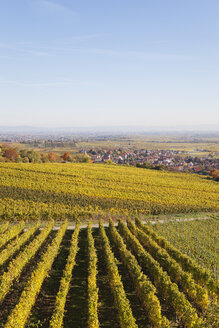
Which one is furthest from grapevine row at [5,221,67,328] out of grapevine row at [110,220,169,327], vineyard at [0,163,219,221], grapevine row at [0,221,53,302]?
vineyard at [0,163,219,221]

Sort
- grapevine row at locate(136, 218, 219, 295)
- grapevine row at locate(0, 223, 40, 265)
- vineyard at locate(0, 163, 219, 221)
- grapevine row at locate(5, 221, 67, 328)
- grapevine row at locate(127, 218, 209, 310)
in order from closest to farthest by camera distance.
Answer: grapevine row at locate(5, 221, 67, 328), grapevine row at locate(127, 218, 209, 310), grapevine row at locate(136, 218, 219, 295), grapevine row at locate(0, 223, 40, 265), vineyard at locate(0, 163, 219, 221)

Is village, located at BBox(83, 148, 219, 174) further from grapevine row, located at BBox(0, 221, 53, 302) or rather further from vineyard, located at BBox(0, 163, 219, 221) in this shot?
grapevine row, located at BBox(0, 221, 53, 302)

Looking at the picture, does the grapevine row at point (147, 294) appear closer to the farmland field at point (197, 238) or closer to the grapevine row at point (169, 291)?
the grapevine row at point (169, 291)

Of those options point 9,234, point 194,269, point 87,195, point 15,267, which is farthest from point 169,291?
point 87,195

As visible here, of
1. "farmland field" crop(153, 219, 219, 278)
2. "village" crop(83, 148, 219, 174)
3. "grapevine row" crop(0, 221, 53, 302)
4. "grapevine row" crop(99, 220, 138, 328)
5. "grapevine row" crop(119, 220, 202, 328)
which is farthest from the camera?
"village" crop(83, 148, 219, 174)

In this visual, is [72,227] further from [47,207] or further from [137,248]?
[137,248]

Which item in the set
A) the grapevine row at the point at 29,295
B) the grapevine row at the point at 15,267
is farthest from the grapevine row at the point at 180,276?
the grapevine row at the point at 15,267

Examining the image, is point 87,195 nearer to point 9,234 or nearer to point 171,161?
point 9,234

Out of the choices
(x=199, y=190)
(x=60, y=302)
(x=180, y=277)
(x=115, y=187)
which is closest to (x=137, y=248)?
(x=180, y=277)
